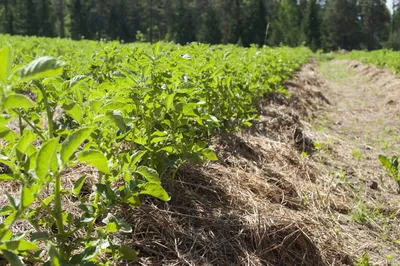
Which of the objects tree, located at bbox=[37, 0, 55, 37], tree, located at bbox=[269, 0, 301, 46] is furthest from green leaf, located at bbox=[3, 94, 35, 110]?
tree, located at bbox=[269, 0, 301, 46]

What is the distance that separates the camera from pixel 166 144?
7.30ft

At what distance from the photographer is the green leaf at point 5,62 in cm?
102

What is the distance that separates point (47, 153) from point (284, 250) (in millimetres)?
1605

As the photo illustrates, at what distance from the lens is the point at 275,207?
273 cm

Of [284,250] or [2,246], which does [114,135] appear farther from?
[284,250]

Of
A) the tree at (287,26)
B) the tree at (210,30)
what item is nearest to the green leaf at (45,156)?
the tree at (210,30)

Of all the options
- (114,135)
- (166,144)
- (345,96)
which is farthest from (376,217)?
(345,96)

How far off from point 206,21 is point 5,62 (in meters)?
55.7

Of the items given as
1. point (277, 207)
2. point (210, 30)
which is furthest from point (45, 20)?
point (277, 207)

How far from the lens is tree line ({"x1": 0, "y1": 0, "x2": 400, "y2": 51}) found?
168ft

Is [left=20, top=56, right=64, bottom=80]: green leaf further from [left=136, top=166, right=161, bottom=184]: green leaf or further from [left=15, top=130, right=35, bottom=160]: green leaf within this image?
[left=136, top=166, right=161, bottom=184]: green leaf

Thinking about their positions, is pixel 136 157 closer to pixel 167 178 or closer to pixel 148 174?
pixel 148 174

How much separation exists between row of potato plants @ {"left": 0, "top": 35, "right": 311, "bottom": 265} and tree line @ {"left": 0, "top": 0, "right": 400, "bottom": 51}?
50026mm

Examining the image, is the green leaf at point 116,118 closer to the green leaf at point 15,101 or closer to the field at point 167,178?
the field at point 167,178
